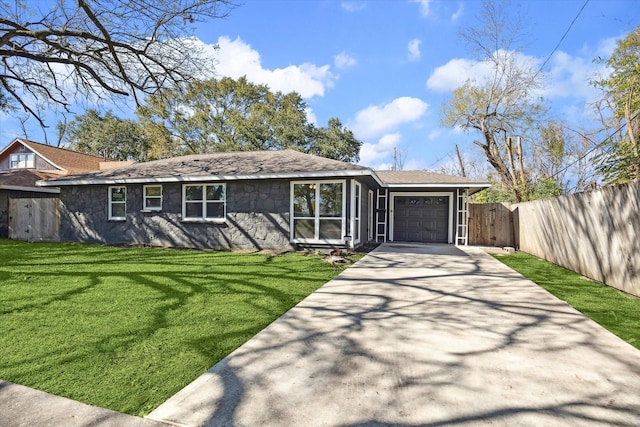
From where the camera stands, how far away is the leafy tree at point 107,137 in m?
30.7

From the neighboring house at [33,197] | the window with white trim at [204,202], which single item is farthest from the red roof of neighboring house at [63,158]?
the window with white trim at [204,202]

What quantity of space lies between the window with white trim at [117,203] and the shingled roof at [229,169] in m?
0.52

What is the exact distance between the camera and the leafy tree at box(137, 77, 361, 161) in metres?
24.4

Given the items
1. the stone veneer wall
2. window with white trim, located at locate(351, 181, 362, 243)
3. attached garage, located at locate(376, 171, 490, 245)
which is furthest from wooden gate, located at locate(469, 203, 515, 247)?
the stone veneer wall

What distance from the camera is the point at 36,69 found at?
10.4m

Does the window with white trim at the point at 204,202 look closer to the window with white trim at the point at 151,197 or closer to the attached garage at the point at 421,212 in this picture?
the window with white trim at the point at 151,197

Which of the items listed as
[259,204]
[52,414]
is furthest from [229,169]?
[52,414]

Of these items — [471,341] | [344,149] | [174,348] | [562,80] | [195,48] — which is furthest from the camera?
[344,149]

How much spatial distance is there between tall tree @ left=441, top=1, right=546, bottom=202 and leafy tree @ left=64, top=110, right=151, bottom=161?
87.2ft

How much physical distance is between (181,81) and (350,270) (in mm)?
8439

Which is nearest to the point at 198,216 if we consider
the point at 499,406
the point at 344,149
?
the point at 499,406

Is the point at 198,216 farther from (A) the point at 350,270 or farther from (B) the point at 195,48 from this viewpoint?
(A) the point at 350,270

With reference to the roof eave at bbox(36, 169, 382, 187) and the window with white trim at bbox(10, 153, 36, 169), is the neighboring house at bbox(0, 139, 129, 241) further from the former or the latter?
the roof eave at bbox(36, 169, 382, 187)

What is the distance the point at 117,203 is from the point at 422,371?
477 inches
